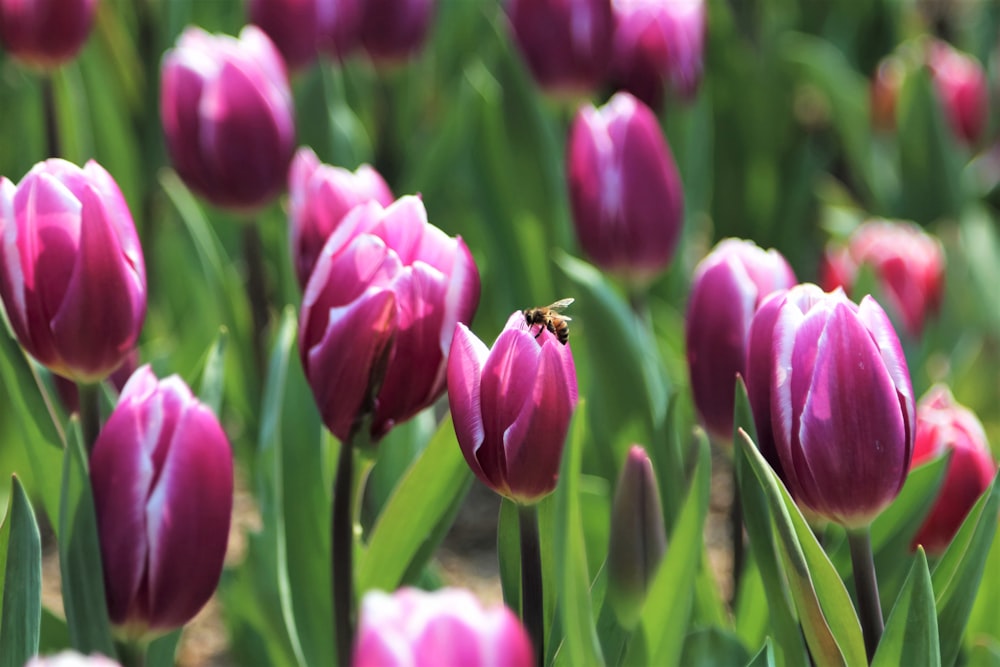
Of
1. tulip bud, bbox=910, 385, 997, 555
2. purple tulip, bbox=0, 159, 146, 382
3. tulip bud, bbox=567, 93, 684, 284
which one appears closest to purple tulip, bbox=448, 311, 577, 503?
purple tulip, bbox=0, 159, 146, 382

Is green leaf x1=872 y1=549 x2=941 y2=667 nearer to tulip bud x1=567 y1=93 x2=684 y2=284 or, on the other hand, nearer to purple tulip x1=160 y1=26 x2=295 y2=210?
tulip bud x1=567 y1=93 x2=684 y2=284

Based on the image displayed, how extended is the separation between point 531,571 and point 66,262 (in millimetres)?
355

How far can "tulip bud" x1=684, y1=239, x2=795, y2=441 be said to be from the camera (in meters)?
0.99

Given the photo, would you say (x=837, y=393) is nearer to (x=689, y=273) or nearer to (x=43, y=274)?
(x=43, y=274)

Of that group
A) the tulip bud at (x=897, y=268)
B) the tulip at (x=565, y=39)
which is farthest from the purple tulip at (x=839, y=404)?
the tulip at (x=565, y=39)

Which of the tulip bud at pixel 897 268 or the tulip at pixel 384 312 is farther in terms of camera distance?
the tulip bud at pixel 897 268

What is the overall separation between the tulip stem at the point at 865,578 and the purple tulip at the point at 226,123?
0.78 m

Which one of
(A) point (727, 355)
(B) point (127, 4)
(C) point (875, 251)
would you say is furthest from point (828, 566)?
(B) point (127, 4)

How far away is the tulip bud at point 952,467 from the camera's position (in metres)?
1.07

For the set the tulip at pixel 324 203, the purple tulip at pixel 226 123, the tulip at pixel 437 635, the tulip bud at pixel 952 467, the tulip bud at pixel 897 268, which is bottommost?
the tulip bud at pixel 897 268

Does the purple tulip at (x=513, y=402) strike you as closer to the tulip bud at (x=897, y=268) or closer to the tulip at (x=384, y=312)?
the tulip at (x=384, y=312)

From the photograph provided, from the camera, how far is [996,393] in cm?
157

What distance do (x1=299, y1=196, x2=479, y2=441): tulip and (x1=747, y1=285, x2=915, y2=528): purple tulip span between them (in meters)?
0.21

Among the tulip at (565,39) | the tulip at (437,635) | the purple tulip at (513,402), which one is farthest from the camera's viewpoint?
the tulip at (565,39)
